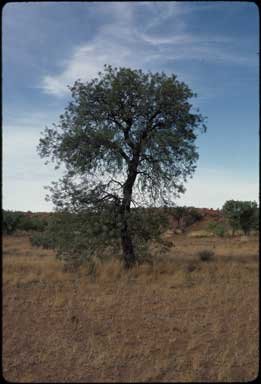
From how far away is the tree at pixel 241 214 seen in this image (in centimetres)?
3297

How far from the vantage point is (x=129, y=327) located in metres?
6.77

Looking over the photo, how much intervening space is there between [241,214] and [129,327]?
28513 mm

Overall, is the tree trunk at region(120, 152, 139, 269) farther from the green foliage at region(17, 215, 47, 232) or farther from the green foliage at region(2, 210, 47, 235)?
the green foliage at region(17, 215, 47, 232)

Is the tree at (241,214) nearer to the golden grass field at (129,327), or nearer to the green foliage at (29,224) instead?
the green foliage at (29,224)

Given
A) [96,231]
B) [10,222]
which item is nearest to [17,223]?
[10,222]

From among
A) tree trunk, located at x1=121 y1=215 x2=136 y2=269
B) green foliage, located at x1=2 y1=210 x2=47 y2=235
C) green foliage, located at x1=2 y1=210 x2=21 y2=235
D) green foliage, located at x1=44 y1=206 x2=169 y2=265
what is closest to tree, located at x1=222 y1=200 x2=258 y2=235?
green foliage, located at x1=2 y1=210 x2=47 y2=235

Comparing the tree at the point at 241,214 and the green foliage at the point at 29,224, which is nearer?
the tree at the point at 241,214

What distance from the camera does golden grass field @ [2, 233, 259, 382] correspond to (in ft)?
16.4

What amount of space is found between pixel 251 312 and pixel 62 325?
11.9 feet

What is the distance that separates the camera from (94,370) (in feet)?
16.2

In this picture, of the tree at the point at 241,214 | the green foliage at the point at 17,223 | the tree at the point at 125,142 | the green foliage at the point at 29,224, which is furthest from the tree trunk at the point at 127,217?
the green foliage at the point at 29,224

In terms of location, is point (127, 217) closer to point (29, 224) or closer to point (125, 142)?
point (125, 142)

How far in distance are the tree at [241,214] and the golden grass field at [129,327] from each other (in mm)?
22435

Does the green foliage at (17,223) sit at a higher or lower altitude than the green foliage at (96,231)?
lower
